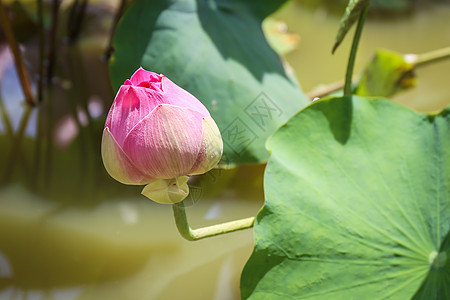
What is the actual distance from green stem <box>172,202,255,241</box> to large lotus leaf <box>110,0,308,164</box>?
0.52ft

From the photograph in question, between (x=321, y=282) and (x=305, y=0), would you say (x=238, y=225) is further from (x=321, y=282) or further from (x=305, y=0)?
(x=305, y=0)

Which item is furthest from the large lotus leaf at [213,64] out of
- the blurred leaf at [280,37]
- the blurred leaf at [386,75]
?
the blurred leaf at [280,37]

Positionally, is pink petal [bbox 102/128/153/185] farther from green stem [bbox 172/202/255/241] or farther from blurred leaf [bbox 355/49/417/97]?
blurred leaf [bbox 355/49/417/97]

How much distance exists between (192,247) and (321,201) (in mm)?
228

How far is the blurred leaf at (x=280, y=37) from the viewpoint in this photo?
1.36 m

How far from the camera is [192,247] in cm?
75

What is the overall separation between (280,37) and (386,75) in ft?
1.45

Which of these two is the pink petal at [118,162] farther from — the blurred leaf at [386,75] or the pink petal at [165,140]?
the blurred leaf at [386,75]

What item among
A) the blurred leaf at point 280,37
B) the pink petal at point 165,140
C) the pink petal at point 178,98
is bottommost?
the blurred leaf at point 280,37

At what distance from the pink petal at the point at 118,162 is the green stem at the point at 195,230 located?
73 millimetres

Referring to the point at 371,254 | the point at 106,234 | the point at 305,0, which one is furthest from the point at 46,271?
the point at 305,0

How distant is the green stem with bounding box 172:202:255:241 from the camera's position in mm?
531

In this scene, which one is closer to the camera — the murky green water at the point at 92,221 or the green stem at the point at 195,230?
the green stem at the point at 195,230

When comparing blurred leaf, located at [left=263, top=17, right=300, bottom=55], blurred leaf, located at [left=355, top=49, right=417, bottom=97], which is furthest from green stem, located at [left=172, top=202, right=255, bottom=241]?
blurred leaf, located at [left=263, top=17, right=300, bottom=55]
